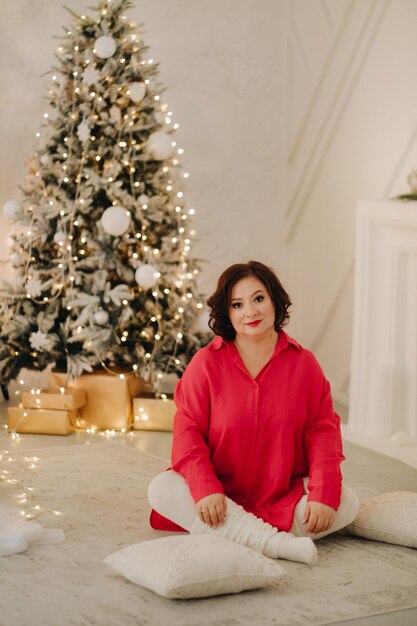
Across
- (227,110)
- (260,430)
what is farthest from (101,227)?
(227,110)

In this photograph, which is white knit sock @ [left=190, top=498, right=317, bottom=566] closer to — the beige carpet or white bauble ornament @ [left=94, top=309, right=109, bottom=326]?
the beige carpet

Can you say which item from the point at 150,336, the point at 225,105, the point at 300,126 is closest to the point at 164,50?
the point at 225,105

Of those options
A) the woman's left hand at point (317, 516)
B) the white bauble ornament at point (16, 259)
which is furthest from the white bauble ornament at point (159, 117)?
the woman's left hand at point (317, 516)

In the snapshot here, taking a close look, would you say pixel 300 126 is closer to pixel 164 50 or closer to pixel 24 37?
pixel 164 50

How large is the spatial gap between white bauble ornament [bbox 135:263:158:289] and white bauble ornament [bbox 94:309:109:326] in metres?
0.22

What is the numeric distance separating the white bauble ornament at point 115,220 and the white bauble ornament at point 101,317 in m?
0.38

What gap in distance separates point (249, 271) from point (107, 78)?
2058 millimetres

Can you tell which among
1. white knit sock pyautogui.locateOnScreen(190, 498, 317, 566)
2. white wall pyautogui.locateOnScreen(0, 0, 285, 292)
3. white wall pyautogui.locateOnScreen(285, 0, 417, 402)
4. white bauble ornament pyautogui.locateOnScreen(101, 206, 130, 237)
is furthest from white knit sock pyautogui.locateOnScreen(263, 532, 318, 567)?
white wall pyautogui.locateOnScreen(0, 0, 285, 292)

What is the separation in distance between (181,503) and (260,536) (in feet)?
0.89

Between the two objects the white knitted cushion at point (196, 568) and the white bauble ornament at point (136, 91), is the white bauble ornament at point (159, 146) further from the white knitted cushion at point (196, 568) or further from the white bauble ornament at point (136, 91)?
the white knitted cushion at point (196, 568)

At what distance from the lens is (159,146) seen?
188 inches

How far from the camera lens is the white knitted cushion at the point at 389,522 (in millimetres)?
3072

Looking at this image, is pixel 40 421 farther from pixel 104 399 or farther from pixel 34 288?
pixel 34 288

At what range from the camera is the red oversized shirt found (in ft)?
9.86
